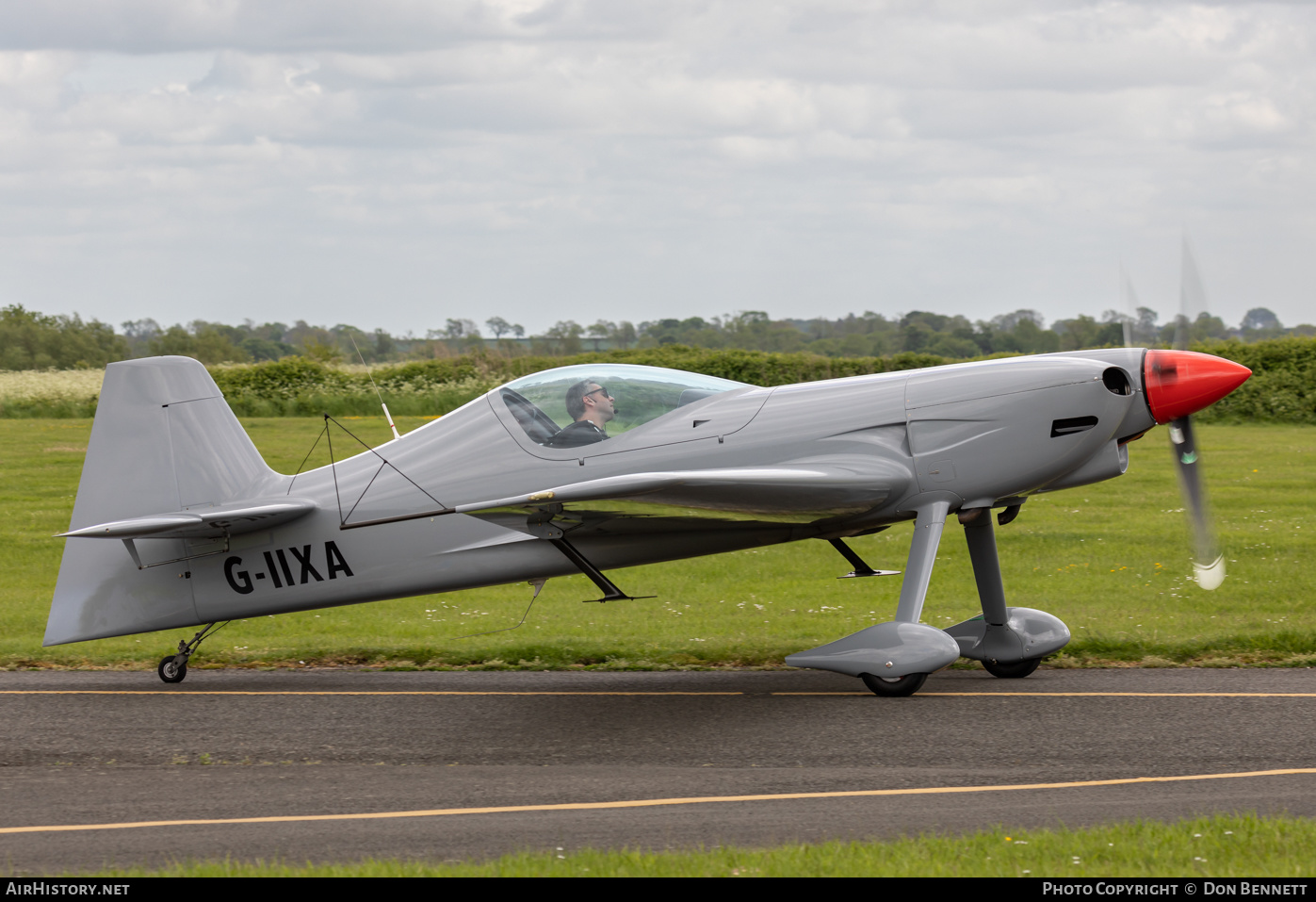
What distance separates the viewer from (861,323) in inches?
3105

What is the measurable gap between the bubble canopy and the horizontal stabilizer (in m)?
1.76

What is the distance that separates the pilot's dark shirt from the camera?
8352 mm

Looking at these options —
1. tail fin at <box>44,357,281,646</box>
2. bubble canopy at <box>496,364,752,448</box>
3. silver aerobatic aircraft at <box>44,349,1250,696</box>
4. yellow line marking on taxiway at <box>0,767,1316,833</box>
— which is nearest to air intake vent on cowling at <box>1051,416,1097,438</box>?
silver aerobatic aircraft at <box>44,349,1250,696</box>

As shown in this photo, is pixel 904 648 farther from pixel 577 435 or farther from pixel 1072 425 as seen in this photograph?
pixel 577 435

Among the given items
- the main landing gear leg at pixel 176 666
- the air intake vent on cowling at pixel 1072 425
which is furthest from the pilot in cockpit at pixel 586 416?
the main landing gear leg at pixel 176 666

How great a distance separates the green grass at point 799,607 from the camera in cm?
995

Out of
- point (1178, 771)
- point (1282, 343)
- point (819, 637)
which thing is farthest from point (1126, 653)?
point (1282, 343)

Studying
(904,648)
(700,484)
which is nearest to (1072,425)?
(904,648)

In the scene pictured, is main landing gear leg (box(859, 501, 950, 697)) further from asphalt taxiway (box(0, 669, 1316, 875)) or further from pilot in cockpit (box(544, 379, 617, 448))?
pilot in cockpit (box(544, 379, 617, 448))

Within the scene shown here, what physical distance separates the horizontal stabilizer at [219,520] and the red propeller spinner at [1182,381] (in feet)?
19.2

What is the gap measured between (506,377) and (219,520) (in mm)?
26296

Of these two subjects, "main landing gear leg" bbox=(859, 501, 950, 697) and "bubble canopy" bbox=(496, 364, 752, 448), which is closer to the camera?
"main landing gear leg" bbox=(859, 501, 950, 697)

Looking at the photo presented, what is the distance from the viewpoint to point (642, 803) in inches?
236

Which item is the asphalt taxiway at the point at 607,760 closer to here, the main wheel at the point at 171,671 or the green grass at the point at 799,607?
the main wheel at the point at 171,671
